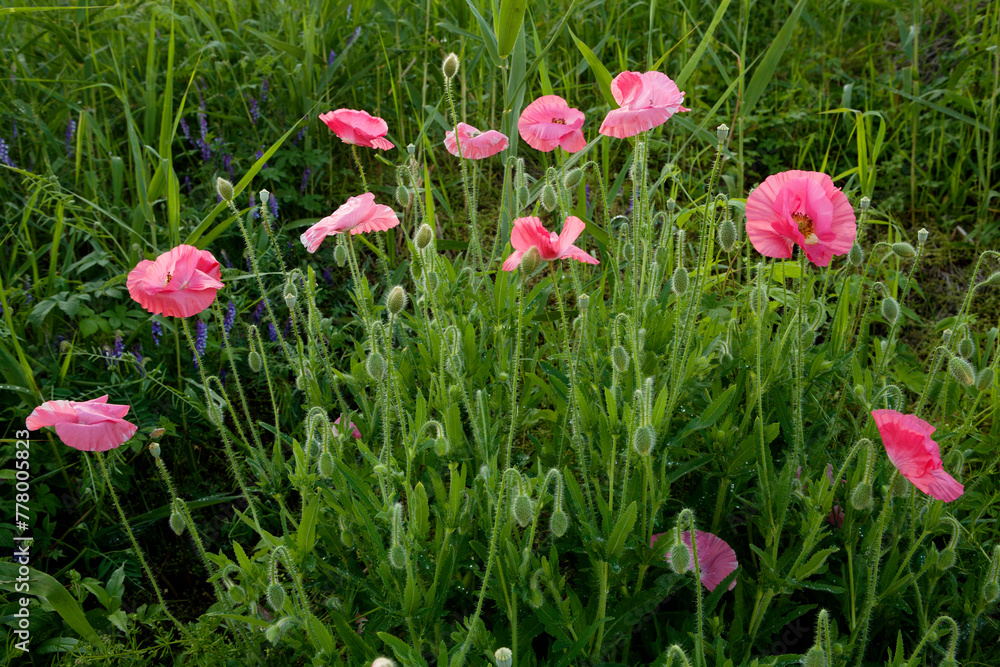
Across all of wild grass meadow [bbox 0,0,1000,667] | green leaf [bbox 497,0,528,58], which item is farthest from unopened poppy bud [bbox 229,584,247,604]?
green leaf [bbox 497,0,528,58]

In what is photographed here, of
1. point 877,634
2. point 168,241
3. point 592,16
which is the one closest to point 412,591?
point 877,634

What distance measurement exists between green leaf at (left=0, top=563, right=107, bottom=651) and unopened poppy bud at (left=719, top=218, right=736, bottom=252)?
144cm

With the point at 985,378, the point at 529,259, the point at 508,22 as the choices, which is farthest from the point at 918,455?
the point at 508,22

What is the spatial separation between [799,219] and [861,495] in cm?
49

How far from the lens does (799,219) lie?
53.8 inches

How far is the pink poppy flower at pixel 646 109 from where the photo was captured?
56.6 inches

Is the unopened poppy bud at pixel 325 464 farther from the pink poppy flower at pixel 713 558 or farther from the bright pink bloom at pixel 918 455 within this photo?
the bright pink bloom at pixel 918 455

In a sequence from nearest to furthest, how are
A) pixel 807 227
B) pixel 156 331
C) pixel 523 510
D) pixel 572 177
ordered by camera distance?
pixel 523 510
pixel 807 227
pixel 572 177
pixel 156 331

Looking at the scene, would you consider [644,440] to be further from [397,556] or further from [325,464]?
[325,464]

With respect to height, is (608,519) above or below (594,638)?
above

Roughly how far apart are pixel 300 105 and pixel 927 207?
7.73ft

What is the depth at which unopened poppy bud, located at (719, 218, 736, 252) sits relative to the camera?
4.60 ft

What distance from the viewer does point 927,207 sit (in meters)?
2.84

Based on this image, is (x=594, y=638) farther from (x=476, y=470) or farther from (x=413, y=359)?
(x=413, y=359)
